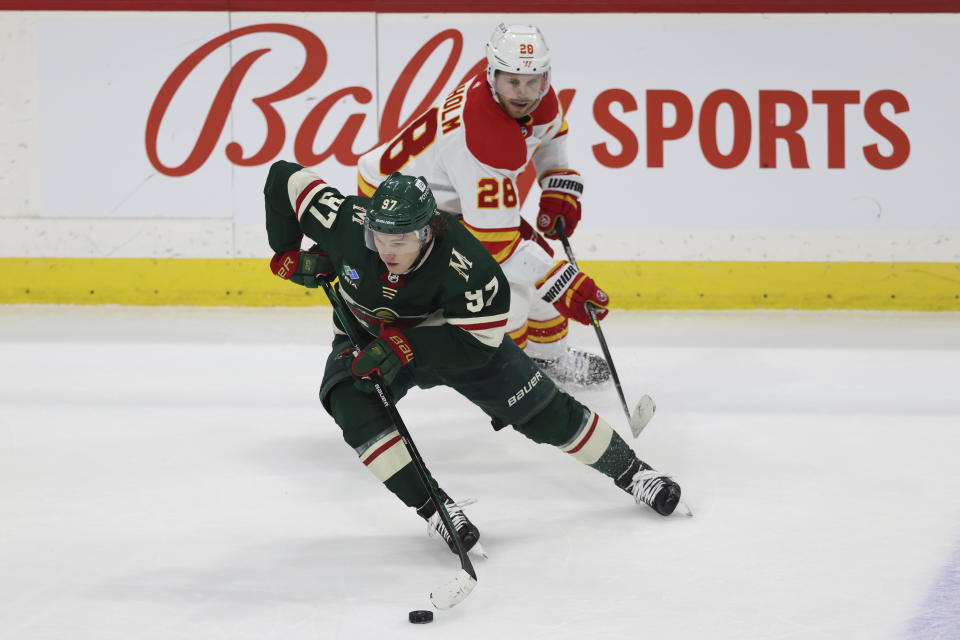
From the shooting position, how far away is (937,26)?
5.45 meters

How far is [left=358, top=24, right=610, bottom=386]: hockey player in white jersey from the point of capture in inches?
128

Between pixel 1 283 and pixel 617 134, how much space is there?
3.06 m

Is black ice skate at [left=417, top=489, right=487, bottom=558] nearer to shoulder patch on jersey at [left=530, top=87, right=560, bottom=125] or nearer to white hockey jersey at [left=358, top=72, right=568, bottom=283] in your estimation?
white hockey jersey at [left=358, top=72, right=568, bottom=283]

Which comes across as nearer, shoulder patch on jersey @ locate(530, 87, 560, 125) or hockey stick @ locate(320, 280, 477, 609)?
hockey stick @ locate(320, 280, 477, 609)

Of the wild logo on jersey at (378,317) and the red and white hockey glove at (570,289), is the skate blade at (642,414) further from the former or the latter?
the wild logo on jersey at (378,317)

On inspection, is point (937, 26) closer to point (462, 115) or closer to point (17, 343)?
point (462, 115)

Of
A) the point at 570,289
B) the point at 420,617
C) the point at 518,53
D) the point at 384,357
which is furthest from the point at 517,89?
the point at 420,617

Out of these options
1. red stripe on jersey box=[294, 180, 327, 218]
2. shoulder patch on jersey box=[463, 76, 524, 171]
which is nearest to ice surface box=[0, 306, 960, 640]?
red stripe on jersey box=[294, 180, 327, 218]

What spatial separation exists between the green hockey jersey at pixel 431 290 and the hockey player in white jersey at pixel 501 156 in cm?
66

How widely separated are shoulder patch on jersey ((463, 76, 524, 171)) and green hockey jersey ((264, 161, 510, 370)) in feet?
2.17

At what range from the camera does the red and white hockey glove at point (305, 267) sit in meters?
2.78

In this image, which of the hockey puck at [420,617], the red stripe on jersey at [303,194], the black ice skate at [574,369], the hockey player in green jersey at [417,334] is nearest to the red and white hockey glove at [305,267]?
the hockey player in green jersey at [417,334]

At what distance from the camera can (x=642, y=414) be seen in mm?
3264

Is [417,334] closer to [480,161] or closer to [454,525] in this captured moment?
[454,525]
